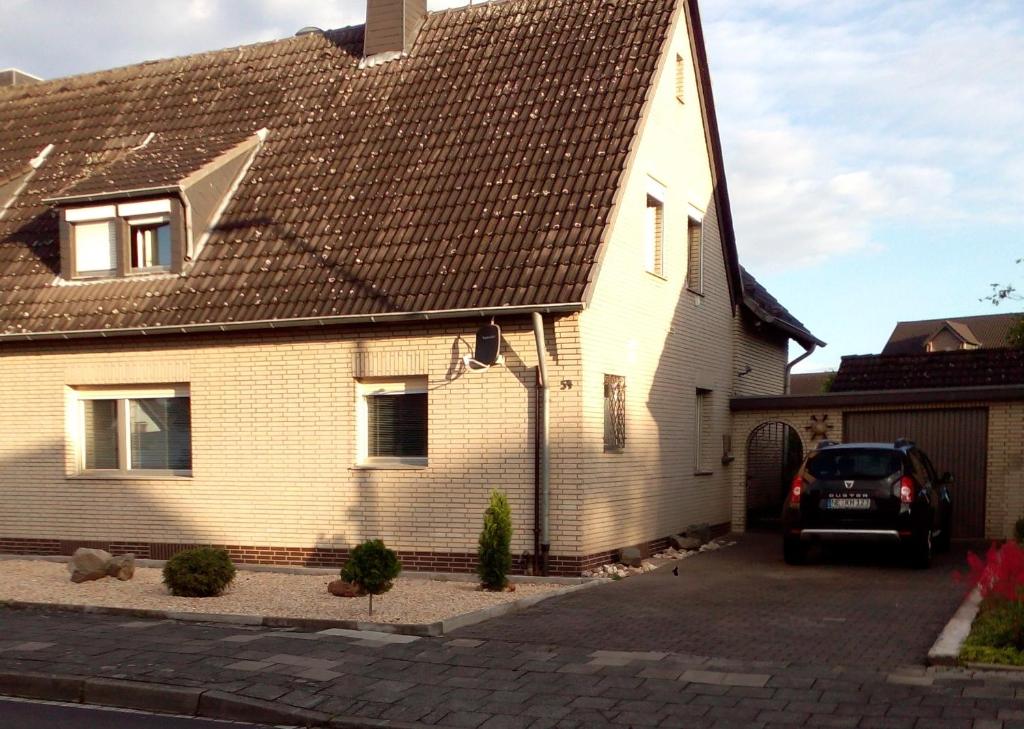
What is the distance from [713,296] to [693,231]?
142cm

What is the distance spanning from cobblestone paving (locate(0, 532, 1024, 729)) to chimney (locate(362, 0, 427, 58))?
34.0 feet

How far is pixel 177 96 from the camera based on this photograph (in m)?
18.8

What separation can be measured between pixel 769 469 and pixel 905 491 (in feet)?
24.8

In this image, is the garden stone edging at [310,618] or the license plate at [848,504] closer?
the garden stone edging at [310,618]

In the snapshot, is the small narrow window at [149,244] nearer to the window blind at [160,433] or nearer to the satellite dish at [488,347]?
the window blind at [160,433]

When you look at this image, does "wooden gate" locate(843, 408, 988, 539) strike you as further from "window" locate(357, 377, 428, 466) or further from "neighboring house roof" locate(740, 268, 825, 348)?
"window" locate(357, 377, 428, 466)

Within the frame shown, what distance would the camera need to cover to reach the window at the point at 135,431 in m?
15.6

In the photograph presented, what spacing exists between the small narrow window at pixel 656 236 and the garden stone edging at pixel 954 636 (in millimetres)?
6999

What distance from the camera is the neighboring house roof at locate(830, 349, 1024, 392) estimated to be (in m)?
21.7

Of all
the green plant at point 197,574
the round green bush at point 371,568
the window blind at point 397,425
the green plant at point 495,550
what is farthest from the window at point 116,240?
the round green bush at point 371,568

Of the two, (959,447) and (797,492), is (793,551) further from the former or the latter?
(959,447)

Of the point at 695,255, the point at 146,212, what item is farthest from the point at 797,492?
the point at 146,212

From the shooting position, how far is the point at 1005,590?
30.1 feet

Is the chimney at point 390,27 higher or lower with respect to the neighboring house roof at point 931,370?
higher
